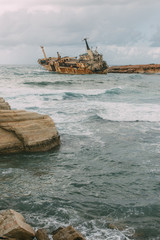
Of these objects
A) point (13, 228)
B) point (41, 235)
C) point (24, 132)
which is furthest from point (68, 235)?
point (24, 132)

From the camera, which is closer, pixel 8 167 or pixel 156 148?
pixel 8 167

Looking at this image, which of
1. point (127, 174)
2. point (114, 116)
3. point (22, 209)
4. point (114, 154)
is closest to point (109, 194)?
point (127, 174)

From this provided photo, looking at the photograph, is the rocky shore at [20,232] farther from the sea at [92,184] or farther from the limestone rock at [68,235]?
the sea at [92,184]

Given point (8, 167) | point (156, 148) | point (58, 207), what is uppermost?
point (8, 167)

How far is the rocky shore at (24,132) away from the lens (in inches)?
360

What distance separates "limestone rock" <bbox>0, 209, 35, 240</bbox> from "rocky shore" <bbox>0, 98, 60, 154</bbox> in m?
4.82

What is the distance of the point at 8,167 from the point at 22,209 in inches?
104

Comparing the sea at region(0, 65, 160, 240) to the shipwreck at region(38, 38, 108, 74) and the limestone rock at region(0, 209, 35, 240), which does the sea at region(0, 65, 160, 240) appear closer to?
the limestone rock at region(0, 209, 35, 240)

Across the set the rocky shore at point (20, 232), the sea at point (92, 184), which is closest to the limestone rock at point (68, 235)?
the rocky shore at point (20, 232)

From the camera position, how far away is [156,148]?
33.9ft

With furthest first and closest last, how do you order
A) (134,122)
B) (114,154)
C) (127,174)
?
(134,122), (114,154), (127,174)

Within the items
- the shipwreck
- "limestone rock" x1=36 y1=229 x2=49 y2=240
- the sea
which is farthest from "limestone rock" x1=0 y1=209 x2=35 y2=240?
the shipwreck

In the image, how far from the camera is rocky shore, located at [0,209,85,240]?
4137mm

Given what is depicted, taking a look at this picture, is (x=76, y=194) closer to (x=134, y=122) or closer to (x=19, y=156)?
(x=19, y=156)
